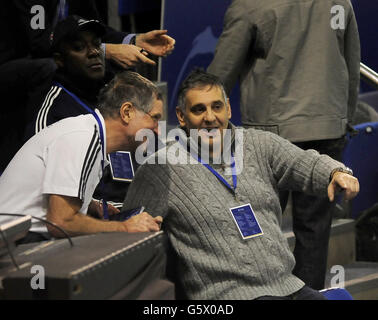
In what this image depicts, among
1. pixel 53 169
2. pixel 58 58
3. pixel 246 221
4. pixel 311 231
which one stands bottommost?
pixel 311 231

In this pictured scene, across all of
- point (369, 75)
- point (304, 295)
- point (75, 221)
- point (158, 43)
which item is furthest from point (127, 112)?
point (369, 75)

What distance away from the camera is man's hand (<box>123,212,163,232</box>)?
2.41 m

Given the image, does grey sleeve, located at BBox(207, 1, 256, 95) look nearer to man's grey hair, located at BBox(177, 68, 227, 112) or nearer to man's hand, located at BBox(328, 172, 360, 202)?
man's grey hair, located at BBox(177, 68, 227, 112)

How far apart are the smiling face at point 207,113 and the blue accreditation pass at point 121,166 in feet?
1.40

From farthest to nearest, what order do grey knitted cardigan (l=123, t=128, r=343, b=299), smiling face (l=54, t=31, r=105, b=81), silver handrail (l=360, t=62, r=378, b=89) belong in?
silver handrail (l=360, t=62, r=378, b=89) → smiling face (l=54, t=31, r=105, b=81) → grey knitted cardigan (l=123, t=128, r=343, b=299)

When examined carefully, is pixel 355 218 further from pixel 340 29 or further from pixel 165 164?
pixel 165 164

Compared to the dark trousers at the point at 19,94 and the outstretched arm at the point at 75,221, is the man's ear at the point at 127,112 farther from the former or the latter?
the dark trousers at the point at 19,94

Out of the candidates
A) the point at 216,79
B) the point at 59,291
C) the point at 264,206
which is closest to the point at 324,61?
the point at 216,79

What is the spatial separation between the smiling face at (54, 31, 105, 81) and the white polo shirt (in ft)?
1.78

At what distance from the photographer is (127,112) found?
2758 millimetres

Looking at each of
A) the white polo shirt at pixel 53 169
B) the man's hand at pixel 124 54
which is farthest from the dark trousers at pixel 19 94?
the white polo shirt at pixel 53 169

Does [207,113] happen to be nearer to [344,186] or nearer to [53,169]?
[344,186]

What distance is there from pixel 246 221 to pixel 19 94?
1.17 m

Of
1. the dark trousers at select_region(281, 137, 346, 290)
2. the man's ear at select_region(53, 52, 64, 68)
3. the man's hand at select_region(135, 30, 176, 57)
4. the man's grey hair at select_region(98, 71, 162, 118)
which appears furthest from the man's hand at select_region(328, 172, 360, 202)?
the man's ear at select_region(53, 52, 64, 68)
